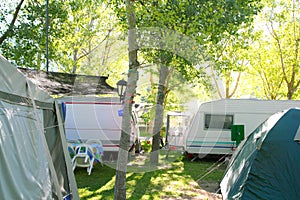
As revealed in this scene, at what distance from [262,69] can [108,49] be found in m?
12.1

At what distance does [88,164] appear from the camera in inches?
295

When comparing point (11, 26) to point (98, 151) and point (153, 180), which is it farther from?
point (153, 180)

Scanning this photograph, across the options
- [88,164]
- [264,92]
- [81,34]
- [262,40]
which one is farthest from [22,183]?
[264,92]

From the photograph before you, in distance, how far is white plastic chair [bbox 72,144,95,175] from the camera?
7361 mm

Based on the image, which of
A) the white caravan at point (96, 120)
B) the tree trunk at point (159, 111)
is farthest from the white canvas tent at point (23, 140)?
the white caravan at point (96, 120)

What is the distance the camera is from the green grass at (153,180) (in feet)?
19.6

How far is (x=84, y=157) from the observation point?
7418 millimetres

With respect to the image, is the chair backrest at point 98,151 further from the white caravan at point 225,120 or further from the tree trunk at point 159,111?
the white caravan at point 225,120

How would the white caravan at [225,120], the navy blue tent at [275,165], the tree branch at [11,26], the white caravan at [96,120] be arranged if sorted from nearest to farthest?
1. the navy blue tent at [275,165]
2. the white caravan at [96,120]
3. the tree branch at [11,26]
4. the white caravan at [225,120]

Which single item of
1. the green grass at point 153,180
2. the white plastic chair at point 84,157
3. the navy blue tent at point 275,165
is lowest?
the green grass at point 153,180

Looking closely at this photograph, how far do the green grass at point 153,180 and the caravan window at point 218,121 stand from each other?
48.1 inches

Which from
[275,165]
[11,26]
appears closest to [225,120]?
[275,165]

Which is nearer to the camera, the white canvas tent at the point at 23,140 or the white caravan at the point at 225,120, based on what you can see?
the white canvas tent at the point at 23,140

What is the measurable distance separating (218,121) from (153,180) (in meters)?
3.92
